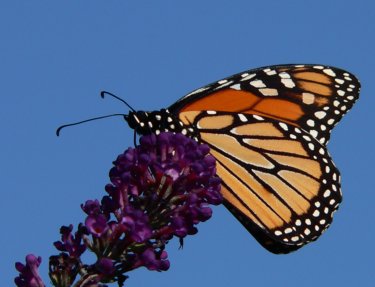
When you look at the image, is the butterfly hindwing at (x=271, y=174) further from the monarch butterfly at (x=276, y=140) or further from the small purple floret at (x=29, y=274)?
the small purple floret at (x=29, y=274)

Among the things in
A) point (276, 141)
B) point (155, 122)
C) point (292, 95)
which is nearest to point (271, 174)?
point (276, 141)

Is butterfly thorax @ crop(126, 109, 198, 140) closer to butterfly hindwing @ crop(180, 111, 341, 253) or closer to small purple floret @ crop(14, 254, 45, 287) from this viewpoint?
butterfly hindwing @ crop(180, 111, 341, 253)

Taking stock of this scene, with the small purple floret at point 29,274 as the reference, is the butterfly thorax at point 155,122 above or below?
above

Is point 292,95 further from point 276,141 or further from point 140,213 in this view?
point 140,213

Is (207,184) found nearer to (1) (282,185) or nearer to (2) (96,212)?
(2) (96,212)

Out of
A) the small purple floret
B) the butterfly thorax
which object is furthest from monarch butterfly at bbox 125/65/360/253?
the small purple floret

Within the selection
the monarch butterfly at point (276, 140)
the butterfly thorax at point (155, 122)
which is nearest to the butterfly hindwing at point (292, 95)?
the monarch butterfly at point (276, 140)
